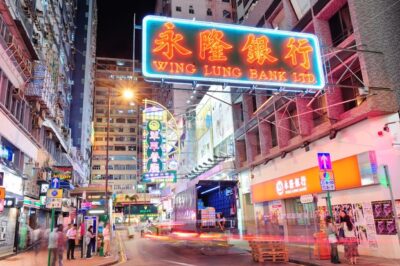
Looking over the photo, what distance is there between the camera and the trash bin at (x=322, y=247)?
1535 centimetres

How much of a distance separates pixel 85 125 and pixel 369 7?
6807cm

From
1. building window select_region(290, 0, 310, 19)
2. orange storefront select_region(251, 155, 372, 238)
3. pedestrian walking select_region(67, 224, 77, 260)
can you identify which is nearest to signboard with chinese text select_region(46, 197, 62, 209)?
pedestrian walking select_region(67, 224, 77, 260)

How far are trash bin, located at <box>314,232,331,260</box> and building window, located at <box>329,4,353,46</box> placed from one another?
32.8 ft

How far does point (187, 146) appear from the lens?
163 ft

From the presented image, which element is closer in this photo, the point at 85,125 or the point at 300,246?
the point at 300,246

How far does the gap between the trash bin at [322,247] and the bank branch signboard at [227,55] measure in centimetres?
654

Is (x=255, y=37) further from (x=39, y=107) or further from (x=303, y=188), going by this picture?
(x=39, y=107)

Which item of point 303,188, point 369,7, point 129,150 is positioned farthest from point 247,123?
point 129,150

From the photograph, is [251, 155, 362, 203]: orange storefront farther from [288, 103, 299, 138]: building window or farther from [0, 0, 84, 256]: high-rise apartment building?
[0, 0, 84, 256]: high-rise apartment building

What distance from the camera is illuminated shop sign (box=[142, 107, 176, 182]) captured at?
151 feet

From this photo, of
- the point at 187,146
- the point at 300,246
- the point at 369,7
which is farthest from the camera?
the point at 187,146

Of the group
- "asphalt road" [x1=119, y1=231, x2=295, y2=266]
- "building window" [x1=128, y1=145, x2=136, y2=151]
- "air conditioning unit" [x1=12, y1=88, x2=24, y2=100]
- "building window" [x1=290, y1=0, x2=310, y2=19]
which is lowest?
"asphalt road" [x1=119, y1=231, x2=295, y2=266]

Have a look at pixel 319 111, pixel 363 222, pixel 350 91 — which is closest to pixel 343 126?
pixel 350 91

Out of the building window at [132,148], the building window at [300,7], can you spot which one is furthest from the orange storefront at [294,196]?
the building window at [132,148]
